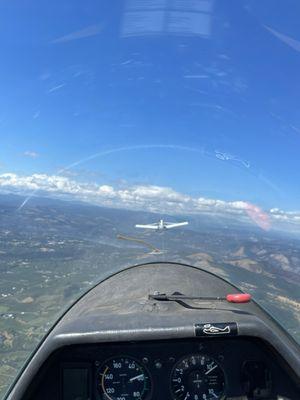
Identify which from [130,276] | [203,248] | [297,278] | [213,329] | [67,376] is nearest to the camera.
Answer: [213,329]

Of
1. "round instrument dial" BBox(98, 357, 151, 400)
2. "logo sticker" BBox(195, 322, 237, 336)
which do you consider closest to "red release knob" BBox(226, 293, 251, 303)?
"logo sticker" BBox(195, 322, 237, 336)

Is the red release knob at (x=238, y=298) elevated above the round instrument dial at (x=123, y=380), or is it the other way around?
the red release knob at (x=238, y=298)

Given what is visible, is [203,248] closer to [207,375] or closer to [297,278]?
[297,278]

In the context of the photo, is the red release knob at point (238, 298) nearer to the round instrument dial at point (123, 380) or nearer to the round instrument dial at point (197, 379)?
the round instrument dial at point (197, 379)

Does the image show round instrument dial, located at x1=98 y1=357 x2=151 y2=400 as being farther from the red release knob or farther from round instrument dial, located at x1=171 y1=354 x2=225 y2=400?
the red release knob

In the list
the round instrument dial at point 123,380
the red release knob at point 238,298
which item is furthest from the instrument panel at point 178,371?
the red release knob at point 238,298

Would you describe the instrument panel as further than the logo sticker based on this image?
Yes

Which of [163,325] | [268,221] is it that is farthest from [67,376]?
[268,221]

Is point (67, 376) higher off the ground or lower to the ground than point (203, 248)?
lower

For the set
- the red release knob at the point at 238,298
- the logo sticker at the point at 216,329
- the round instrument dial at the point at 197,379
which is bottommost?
the round instrument dial at the point at 197,379
